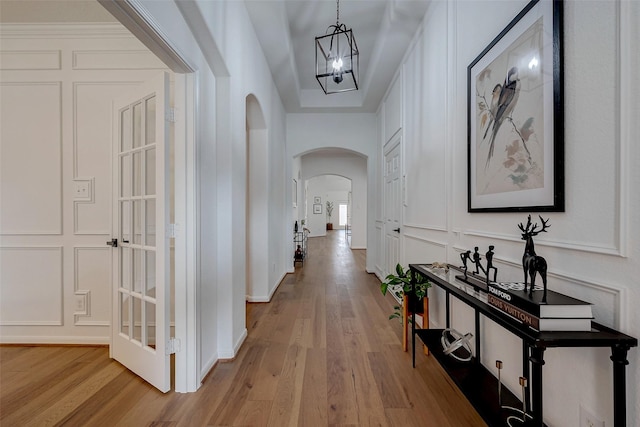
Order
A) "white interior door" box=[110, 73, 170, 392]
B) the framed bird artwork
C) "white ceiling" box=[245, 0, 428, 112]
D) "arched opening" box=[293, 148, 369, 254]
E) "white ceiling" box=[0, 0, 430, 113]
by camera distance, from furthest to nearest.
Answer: "arched opening" box=[293, 148, 369, 254] < "white ceiling" box=[245, 0, 428, 112] < "white ceiling" box=[0, 0, 430, 113] < "white interior door" box=[110, 73, 170, 392] < the framed bird artwork

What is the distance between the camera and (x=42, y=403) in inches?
67.7

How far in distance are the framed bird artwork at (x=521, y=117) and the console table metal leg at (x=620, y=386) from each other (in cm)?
55

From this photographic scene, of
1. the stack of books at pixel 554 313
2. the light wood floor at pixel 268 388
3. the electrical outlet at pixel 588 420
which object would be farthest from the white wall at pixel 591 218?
the light wood floor at pixel 268 388

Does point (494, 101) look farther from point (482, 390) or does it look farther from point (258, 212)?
point (258, 212)

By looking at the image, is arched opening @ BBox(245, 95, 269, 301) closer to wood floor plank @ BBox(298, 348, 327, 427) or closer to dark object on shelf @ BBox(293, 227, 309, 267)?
wood floor plank @ BBox(298, 348, 327, 427)

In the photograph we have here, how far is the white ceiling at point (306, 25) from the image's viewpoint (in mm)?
2316

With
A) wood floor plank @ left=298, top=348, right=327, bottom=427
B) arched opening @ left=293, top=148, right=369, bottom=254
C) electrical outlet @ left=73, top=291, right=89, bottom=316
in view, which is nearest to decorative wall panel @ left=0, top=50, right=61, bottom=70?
electrical outlet @ left=73, top=291, right=89, bottom=316

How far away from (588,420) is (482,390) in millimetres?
410

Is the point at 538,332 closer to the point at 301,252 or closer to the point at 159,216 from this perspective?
the point at 159,216

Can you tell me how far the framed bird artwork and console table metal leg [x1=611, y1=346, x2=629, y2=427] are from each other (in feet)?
1.81

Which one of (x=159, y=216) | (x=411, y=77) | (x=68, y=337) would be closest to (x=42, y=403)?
(x=68, y=337)

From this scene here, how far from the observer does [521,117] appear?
1.38 meters

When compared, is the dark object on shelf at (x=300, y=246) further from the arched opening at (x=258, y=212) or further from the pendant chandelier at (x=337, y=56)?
the pendant chandelier at (x=337, y=56)

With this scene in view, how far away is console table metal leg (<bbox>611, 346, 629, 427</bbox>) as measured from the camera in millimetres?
869
